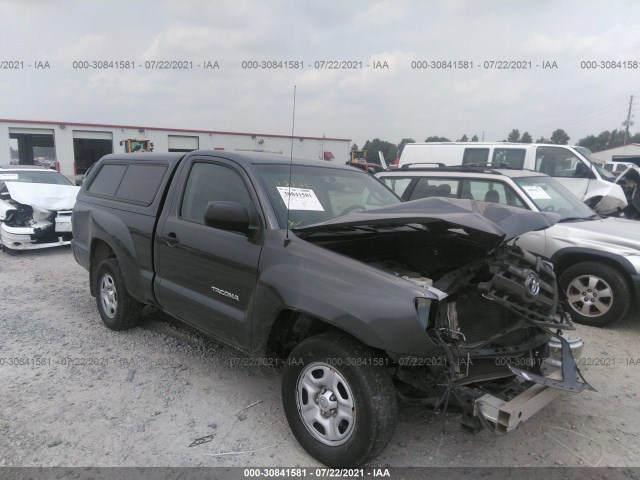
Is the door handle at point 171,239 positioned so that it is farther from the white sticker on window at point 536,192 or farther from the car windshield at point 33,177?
the car windshield at point 33,177

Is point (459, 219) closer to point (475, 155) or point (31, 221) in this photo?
point (475, 155)

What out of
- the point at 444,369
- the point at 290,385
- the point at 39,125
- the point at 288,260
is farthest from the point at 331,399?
the point at 39,125

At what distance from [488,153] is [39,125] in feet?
85.0

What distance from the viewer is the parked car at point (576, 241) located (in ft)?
15.5

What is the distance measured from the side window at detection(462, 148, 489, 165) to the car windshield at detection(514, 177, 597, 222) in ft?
12.1

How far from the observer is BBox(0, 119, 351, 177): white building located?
83.8ft

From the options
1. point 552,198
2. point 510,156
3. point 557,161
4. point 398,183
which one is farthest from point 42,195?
point 557,161

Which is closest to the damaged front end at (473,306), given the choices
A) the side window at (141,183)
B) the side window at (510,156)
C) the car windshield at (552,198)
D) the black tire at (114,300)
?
the side window at (141,183)

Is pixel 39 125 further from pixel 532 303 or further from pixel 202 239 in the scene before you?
pixel 532 303

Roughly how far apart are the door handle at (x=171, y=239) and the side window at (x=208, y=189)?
0.59ft

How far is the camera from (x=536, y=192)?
5.65m

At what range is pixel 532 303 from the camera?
274 cm

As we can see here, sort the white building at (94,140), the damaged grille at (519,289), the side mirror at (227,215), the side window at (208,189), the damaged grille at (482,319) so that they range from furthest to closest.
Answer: the white building at (94,140) < the side window at (208,189) < the side mirror at (227,215) < the damaged grille at (482,319) < the damaged grille at (519,289)

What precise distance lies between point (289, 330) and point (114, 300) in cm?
248
